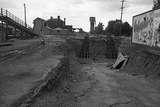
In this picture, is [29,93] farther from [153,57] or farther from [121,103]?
[153,57]

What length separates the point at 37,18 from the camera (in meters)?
72.6

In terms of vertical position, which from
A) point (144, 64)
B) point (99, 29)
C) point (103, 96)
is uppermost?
point (99, 29)

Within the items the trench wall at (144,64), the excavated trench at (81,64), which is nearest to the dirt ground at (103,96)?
the excavated trench at (81,64)

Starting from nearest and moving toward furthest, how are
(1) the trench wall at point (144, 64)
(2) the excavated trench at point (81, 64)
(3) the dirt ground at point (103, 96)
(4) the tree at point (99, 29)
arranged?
(3) the dirt ground at point (103, 96) < (2) the excavated trench at point (81, 64) < (1) the trench wall at point (144, 64) < (4) the tree at point (99, 29)

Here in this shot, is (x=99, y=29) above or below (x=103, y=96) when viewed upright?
above

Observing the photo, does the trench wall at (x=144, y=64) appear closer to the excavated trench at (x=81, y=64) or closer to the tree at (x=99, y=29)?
the excavated trench at (x=81, y=64)

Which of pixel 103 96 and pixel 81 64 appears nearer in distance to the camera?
pixel 103 96

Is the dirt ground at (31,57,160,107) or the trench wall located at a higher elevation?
the trench wall

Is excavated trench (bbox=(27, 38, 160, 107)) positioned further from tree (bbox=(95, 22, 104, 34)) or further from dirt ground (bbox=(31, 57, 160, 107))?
tree (bbox=(95, 22, 104, 34))

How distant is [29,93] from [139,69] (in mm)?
12938

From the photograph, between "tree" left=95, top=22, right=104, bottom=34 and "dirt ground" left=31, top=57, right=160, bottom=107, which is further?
"tree" left=95, top=22, right=104, bottom=34

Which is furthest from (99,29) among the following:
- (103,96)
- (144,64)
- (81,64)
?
(103,96)

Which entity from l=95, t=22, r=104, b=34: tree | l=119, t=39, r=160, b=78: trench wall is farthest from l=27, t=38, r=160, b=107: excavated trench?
l=95, t=22, r=104, b=34: tree

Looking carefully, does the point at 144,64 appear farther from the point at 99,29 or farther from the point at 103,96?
the point at 99,29
